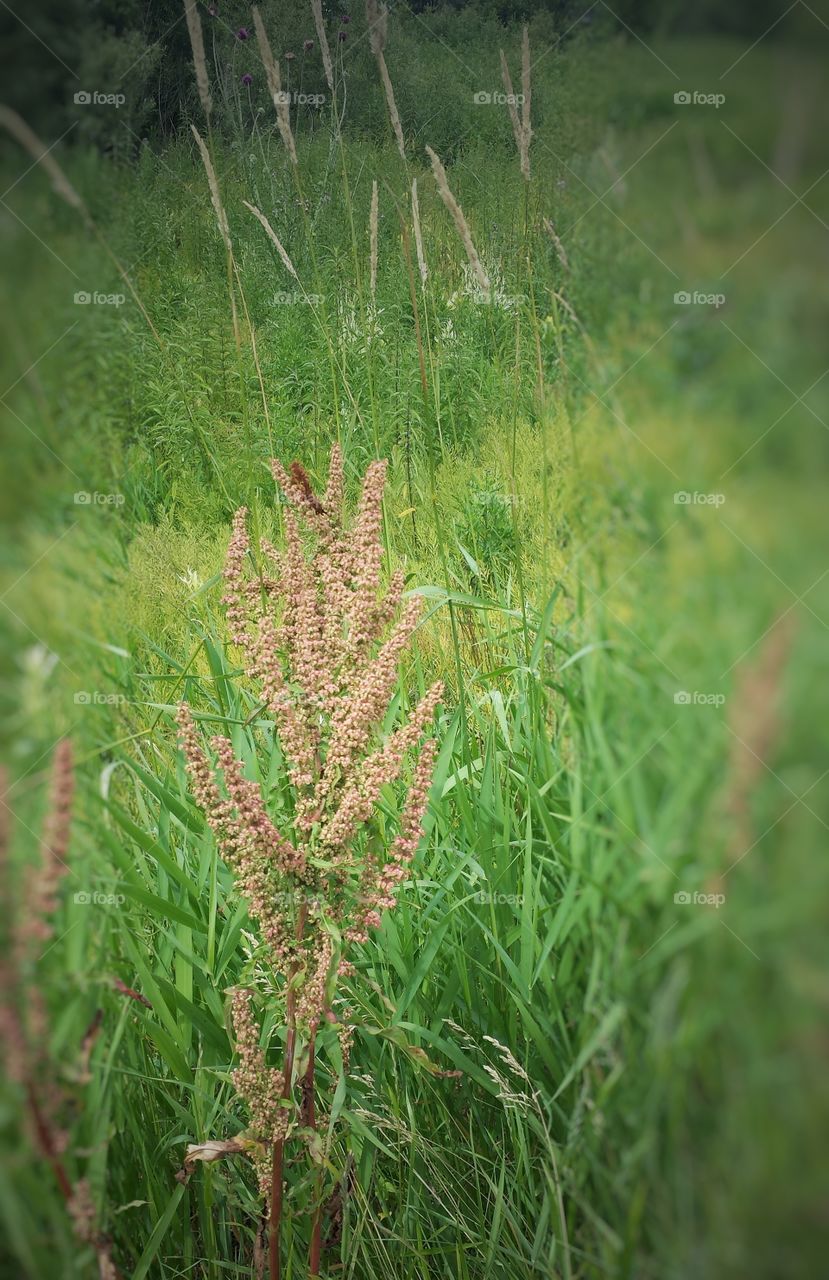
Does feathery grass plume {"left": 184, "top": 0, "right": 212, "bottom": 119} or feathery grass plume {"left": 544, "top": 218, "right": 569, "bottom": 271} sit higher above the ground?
feathery grass plume {"left": 184, "top": 0, "right": 212, "bottom": 119}

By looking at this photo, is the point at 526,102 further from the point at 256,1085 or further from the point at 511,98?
the point at 256,1085

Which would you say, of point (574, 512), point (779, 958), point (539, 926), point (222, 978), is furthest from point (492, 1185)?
point (574, 512)

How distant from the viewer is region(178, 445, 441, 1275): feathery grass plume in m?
1.70

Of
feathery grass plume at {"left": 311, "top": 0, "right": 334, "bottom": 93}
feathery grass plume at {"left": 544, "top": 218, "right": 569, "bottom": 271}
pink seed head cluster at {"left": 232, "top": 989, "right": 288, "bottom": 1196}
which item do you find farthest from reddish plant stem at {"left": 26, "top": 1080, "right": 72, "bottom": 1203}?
feathery grass plume at {"left": 311, "top": 0, "right": 334, "bottom": 93}

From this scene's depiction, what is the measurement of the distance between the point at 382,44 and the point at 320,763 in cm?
164

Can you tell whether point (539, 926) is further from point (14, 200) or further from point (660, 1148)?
point (14, 200)

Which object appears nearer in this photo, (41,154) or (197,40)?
(41,154)

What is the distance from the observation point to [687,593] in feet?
4.04

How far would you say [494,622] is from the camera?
2688 mm

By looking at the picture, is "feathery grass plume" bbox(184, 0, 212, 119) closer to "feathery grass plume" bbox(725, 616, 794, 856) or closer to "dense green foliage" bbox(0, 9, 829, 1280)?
"dense green foliage" bbox(0, 9, 829, 1280)

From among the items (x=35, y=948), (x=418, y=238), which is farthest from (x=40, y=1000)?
(x=418, y=238)

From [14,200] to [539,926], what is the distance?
152 centimetres

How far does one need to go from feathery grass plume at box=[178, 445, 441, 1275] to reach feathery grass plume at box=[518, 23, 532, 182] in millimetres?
877

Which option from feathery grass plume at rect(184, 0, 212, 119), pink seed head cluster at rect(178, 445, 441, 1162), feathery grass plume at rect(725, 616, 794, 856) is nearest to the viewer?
feathery grass plume at rect(725, 616, 794, 856)
